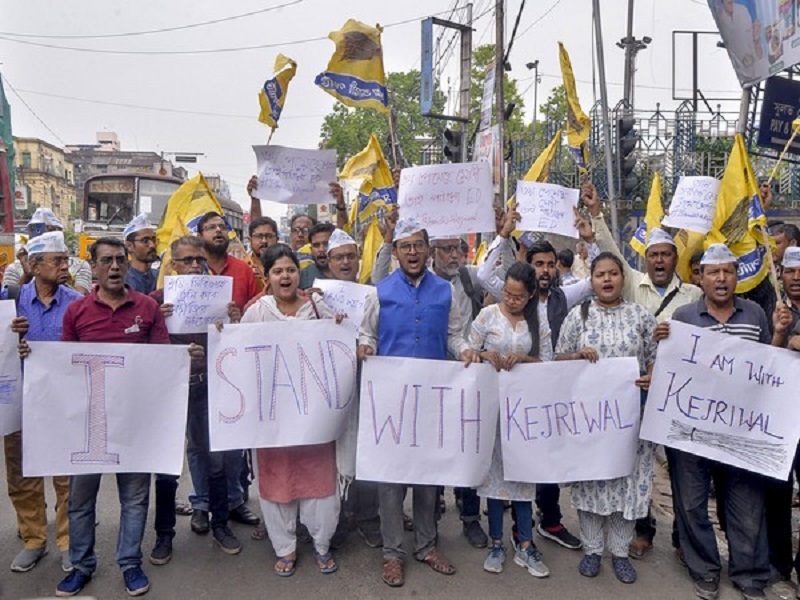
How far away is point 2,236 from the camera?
32.3 ft

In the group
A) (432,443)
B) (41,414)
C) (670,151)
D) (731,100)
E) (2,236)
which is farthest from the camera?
(731,100)

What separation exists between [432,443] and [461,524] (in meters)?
1.17

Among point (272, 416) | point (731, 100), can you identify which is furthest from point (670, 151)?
point (272, 416)

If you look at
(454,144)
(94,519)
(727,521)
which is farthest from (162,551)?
(454,144)

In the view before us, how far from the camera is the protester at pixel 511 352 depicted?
4035 mm

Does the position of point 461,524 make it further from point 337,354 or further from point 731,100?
point 731,100

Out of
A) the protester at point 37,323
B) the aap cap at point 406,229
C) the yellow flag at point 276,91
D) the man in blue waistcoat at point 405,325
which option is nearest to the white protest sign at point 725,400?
the man in blue waistcoat at point 405,325

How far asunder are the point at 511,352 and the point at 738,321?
4.08ft

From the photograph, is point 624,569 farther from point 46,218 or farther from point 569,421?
point 46,218

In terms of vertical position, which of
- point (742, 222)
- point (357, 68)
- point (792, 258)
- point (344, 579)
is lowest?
point (344, 579)

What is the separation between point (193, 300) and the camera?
164 inches

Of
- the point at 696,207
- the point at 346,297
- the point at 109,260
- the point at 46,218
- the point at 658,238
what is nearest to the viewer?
the point at 109,260

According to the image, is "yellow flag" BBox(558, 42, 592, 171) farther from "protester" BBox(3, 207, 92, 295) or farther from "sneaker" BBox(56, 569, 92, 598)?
"sneaker" BBox(56, 569, 92, 598)

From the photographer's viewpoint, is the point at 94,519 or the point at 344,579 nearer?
the point at 94,519
